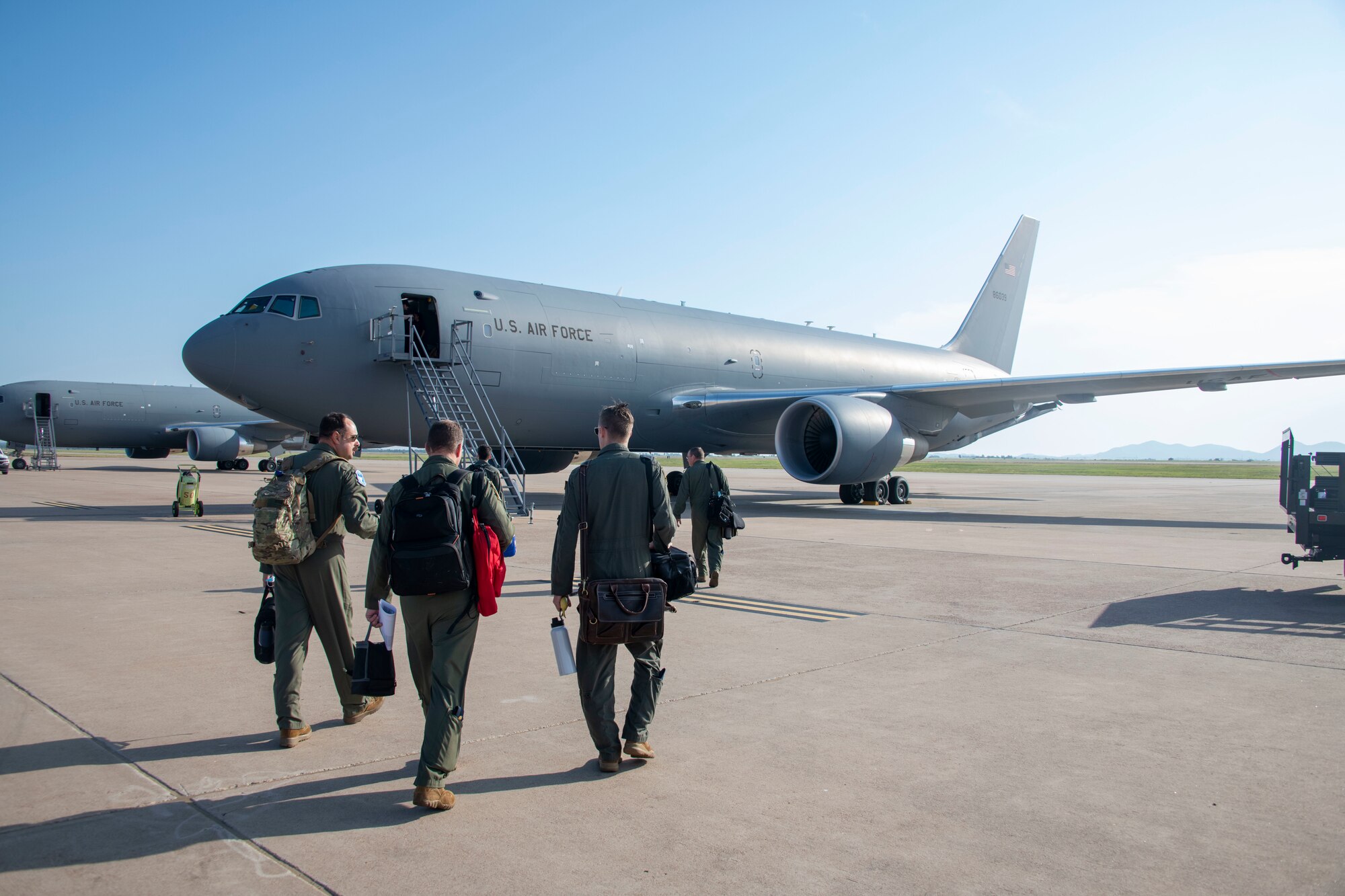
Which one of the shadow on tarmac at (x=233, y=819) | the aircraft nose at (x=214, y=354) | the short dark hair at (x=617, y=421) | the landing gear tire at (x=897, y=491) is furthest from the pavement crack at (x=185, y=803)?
the landing gear tire at (x=897, y=491)

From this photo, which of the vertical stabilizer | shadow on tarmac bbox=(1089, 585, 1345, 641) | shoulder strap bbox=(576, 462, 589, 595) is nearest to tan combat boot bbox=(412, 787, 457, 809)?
shoulder strap bbox=(576, 462, 589, 595)

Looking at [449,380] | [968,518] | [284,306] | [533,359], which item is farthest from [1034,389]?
[284,306]

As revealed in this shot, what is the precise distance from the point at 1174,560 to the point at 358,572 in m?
9.26

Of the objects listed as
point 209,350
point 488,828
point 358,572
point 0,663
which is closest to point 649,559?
point 488,828

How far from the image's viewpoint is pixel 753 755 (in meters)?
4.10

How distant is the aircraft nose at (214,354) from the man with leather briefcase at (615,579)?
1214 centimetres

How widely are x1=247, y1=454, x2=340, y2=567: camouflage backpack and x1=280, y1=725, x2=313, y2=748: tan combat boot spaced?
80 centimetres

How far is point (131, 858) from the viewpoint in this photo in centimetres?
303

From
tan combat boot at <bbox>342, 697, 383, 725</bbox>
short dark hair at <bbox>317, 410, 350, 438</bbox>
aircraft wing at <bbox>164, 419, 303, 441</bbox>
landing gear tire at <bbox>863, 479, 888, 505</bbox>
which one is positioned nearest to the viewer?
tan combat boot at <bbox>342, 697, 383, 725</bbox>

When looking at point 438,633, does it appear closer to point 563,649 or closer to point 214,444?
point 563,649

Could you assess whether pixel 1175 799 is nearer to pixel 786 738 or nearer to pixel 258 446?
pixel 786 738

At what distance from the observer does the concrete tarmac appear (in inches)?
119

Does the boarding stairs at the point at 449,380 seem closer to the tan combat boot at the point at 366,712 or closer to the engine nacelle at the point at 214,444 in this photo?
the tan combat boot at the point at 366,712

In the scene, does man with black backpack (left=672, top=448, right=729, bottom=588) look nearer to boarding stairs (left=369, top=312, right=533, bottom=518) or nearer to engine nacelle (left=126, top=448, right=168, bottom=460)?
boarding stairs (left=369, top=312, right=533, bottom=518)
